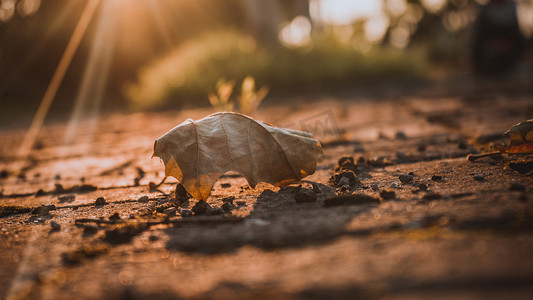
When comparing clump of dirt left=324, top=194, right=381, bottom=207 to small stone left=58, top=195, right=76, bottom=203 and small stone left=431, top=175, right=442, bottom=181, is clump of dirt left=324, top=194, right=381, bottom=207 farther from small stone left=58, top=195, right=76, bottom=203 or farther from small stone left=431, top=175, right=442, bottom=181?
small stone left=58, top=195, right=76, bottom=203

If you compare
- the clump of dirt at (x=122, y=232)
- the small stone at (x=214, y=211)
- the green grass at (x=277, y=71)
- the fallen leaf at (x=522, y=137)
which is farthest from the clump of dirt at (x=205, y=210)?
the green grass at (x=277, y=71)

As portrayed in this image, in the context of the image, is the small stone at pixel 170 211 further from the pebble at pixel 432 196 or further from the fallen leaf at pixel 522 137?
the fallen leaf at pixel 522 137

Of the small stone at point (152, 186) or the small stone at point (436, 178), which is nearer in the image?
the small stone at point (436, 178)

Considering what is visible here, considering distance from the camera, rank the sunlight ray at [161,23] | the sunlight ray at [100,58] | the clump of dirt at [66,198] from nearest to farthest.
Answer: the clump of dirt at [66,198], the sunlight ray at [100,58], the sunlight ray at [161,23]

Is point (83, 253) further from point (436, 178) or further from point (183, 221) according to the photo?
point (436, 178)

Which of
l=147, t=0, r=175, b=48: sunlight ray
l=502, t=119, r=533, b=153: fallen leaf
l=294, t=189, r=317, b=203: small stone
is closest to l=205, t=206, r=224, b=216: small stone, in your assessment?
l=294, t=189, r=317, b=203: small stone

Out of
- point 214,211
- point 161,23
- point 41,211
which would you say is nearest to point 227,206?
point 214,211

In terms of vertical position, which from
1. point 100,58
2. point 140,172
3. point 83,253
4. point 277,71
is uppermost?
point 100,58
